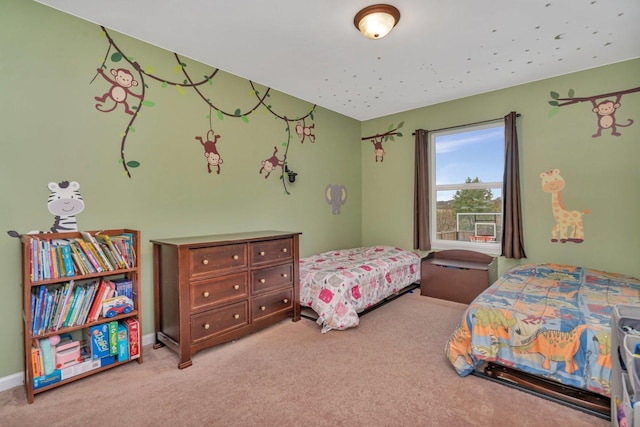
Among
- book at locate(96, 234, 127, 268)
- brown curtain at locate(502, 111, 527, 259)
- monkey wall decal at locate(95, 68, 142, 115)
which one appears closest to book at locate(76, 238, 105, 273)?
book at locate(96, 234, 127, 268)

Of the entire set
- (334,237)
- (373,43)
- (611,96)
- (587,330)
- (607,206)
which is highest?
(373,43)

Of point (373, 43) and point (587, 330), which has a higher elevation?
point (373, 43)

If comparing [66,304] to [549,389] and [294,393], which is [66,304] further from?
[549,389]

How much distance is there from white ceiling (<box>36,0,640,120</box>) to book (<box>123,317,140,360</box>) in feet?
7.24

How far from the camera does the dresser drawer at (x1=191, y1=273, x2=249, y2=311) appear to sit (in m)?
2.22

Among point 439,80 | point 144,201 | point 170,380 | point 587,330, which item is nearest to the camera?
point 587,330

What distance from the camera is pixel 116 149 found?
2344 millimetres

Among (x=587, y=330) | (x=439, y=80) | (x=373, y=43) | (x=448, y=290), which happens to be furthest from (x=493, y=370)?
(x=439, y=80)

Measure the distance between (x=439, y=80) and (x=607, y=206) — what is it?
2107 mm

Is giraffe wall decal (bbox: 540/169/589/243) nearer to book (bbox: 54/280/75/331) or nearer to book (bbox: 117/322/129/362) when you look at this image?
book (bbox: 117/322/129/362)

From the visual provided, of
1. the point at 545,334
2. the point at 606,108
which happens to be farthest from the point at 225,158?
the point at 606,108

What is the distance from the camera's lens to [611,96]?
296 cm

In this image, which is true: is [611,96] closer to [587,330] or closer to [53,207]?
[587,330]

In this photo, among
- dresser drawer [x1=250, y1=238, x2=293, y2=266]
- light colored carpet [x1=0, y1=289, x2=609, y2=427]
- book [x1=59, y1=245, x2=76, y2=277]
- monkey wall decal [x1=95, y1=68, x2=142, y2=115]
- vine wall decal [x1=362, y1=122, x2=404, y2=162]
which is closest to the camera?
light colored carpet [x1=0, y1=289, x2=609, y2=427]
